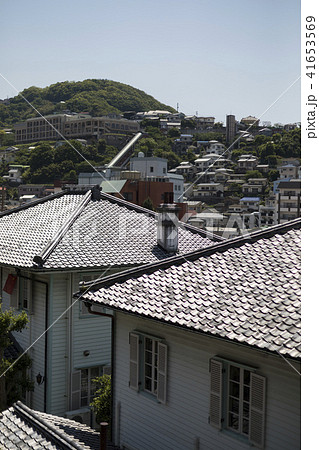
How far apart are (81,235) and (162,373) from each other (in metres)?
7.53

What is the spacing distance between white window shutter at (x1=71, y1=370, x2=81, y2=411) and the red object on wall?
314 cm

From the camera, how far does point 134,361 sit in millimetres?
9094

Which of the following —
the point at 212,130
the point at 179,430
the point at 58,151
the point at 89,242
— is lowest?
the point at 179,430

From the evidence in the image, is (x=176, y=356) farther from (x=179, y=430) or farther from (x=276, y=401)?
(x=276, y=401)

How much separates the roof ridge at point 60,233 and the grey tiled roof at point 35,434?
4553mm

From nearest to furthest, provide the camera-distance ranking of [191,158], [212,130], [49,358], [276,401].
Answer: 1. [276,401]
2. [49,358]
3. [191,158]
4. [212,130]

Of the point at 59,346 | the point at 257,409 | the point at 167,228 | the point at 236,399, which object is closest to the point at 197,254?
the point at 236,399

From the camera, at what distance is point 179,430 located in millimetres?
8180

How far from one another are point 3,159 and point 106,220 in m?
136

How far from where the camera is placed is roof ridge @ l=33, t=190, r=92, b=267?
1318 centimetres

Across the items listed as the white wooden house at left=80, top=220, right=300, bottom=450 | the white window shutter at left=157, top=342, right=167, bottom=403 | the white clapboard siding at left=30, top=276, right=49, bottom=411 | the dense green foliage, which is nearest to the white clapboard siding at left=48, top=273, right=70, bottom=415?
the white clapboard siding at left=30, top=276, right=49, bottom=411

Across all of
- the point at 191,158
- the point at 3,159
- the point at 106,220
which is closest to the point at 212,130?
the point at 191,158

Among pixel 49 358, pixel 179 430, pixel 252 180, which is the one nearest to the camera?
pixel 179 430

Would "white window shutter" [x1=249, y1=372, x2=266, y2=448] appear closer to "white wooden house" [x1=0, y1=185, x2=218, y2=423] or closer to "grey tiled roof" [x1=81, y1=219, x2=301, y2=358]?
"grey tiled roof" [x1=81, y1=219, x2=301, y2=358]
